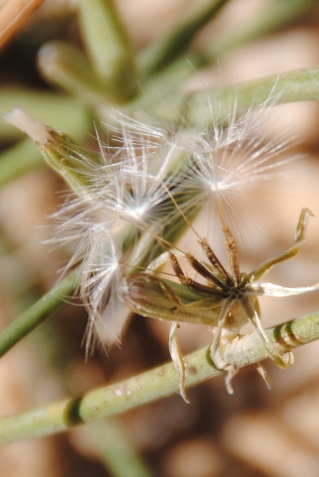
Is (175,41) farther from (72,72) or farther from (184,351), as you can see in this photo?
(184,351)

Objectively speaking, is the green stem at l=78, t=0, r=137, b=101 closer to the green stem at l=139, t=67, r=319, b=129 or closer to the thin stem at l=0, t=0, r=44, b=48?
the green stem at l=139, t=67, r=319, b=129

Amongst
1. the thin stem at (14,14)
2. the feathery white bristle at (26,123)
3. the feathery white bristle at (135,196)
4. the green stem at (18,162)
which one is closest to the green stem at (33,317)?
the feathery white bristle at (135,196)

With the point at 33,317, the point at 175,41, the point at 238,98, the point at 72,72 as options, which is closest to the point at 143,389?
the point at 33,317

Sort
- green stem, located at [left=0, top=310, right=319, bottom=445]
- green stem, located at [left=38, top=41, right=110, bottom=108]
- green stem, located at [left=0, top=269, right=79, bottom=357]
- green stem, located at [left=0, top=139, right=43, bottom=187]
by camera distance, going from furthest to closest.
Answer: green stem, located at [left=0, top=139, right=43, bottom=187]
green stem, located at [left=38, top=41, right=110, bottom=108]
green stem, located at [left=0, top=269, right=79, bottom=357]
green stem, located at [left=0, top=310, right=319, bottom=445]

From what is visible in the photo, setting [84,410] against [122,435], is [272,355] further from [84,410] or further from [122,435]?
[122,435]

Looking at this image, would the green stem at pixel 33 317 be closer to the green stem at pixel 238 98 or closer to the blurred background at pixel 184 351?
the green stem at pixel 238 98

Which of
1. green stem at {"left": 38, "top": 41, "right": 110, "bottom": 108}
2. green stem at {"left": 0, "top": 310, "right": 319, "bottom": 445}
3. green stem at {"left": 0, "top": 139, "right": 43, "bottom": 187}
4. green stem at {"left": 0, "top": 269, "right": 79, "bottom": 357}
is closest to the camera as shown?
green stem at {"left": 0, "top": 310, "right": 319, "bottom": 445}

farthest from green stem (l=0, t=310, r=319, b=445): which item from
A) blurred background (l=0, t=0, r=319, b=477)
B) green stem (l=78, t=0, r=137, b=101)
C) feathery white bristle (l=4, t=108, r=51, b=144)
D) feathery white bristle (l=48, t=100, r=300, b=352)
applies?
green stem (l=78, t=0, r=137, b=101)
